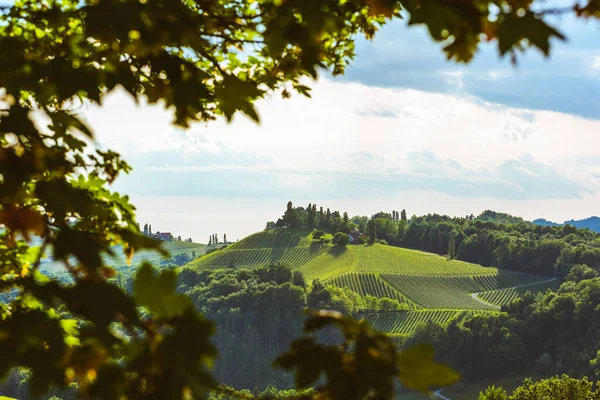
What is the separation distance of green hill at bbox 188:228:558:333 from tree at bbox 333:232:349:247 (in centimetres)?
143

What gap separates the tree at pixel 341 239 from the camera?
13175 centimetres

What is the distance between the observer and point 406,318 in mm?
96188

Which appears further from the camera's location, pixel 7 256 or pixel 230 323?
pixel 230 323

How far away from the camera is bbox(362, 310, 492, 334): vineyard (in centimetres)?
9319

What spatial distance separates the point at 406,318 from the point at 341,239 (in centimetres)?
3784

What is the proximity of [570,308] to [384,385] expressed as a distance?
309ft

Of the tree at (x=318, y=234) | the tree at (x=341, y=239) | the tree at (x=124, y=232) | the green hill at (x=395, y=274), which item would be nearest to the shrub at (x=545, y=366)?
the green hill at (x=395, y=274)

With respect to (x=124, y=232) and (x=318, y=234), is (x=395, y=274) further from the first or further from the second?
(x=124, y=232)

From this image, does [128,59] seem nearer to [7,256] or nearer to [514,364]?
[7,256]

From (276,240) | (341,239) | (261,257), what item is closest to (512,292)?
(341,239)

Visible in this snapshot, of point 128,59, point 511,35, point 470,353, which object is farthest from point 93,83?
point 470,353

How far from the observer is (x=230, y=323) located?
354 ft

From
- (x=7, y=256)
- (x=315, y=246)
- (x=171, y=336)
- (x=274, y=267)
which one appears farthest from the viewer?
(x=315, y=246)

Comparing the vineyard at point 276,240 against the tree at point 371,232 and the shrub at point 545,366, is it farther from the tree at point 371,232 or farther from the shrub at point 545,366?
the shrub at point 545,366
